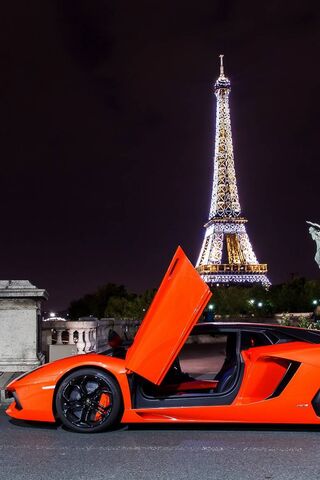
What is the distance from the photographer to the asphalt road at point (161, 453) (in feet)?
16.0

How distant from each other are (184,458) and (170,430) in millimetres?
1219

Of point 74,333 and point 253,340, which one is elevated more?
point 74,333

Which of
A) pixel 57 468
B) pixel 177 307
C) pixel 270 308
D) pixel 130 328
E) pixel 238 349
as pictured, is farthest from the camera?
pixel 270 308

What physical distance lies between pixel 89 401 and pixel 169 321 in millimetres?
1091

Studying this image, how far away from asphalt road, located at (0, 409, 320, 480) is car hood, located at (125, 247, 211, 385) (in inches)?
25.3

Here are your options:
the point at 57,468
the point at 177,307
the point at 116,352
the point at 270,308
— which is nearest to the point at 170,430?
the point at 116,352

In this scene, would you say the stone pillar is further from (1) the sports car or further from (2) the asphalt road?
(1) the sports car

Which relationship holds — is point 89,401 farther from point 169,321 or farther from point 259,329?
point 259,329

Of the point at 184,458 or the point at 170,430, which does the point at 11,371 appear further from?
the point at 184,458

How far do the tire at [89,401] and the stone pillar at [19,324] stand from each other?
4.69 metres

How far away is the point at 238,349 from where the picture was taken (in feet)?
21.5

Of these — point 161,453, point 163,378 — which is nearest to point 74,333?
point 163,378

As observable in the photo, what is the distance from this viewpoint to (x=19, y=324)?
36.2 ft

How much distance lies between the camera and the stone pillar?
1098cm
